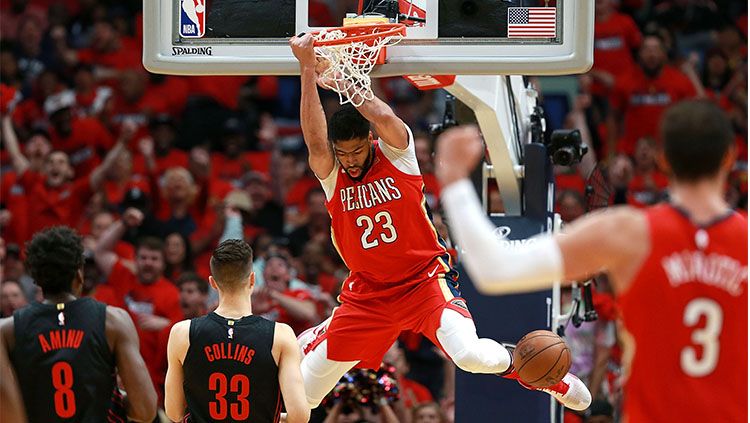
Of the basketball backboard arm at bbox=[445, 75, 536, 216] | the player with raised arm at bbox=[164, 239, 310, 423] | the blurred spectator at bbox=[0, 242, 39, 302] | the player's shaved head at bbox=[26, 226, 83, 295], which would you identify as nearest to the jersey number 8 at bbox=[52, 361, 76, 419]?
the player's shaved head at bbox=[26, 226, 83, 295]

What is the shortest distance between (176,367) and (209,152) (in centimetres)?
673

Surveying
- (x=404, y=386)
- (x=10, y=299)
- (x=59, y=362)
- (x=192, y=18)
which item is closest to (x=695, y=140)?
(x=192, y=18)

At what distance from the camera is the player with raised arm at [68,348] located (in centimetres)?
614

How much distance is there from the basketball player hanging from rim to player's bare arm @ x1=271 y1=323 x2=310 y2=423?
930 millimetres

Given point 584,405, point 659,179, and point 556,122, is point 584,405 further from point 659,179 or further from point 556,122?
point 556,122

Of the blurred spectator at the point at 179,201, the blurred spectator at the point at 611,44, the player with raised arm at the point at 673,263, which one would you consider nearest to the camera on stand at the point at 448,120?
the player with raised arm at the point at 673,263

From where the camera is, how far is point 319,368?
6992mm

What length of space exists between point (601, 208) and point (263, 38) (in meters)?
2.72

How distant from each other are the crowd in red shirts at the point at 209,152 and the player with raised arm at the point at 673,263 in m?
5.17

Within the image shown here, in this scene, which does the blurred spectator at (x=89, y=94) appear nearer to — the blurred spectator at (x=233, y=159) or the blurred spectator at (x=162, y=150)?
the blurred spectator at (x=162, y=150)

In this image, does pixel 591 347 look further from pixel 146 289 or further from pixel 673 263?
pixel 673 263

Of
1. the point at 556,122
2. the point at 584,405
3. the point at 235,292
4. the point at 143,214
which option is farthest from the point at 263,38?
the point at 556,122

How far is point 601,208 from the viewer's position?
8234mm

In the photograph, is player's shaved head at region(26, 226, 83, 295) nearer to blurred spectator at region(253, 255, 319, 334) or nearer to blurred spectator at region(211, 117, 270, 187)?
blurred spectator at region(253, 255, 319, 334)
